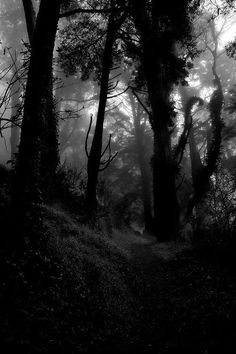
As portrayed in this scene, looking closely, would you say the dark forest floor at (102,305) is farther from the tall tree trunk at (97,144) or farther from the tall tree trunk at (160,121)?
the tall tree trunk at (160,121)

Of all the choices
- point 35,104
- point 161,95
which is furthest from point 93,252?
point 161,95

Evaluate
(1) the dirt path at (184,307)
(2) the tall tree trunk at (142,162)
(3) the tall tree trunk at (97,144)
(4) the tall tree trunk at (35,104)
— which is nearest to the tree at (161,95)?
(3) the tall tree trunk at (97,144)

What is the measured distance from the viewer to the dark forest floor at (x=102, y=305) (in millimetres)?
3939

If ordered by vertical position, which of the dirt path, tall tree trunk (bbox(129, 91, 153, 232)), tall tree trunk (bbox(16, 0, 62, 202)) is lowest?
the dirt path

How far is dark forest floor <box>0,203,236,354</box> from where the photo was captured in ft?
12.9

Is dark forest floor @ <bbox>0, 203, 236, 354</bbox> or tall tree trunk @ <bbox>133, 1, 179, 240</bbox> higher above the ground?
tall tree trunk @ <bbox>133, 1, 179, 240</bbox>

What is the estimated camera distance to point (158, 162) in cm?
1358

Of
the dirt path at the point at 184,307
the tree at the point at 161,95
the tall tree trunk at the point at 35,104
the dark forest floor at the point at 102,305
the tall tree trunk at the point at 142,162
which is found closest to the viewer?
the dark forest floor at the point at 102,305

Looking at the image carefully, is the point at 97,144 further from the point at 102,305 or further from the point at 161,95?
the point at 102,305

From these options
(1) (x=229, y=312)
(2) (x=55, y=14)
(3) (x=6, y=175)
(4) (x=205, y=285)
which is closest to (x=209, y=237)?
(4) (x=205, y=285)

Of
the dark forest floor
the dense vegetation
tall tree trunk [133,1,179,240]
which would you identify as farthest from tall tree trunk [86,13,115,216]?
the dark forest floor

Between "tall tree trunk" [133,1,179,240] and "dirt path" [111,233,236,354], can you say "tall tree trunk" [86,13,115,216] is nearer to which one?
"tall tree trunk" [133,1,179,240]

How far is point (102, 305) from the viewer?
554cm

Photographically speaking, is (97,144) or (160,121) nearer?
(97,144)
